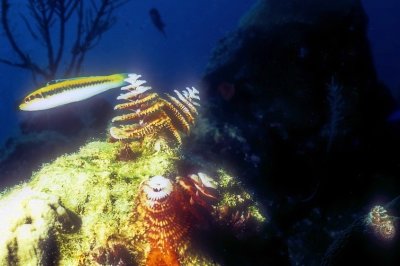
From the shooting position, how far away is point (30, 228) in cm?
204

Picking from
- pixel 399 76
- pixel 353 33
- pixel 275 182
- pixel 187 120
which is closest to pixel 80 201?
pixel 187 120

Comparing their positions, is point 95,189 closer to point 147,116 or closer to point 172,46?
point 147,116

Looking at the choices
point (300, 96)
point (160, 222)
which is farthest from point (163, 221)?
point (300, 96)

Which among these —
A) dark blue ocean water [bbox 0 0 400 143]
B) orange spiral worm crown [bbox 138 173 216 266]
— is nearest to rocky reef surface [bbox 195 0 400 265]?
orange spiral worm crown [bbox 138 173 216 266]

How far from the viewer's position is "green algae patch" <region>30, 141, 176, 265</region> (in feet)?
7.50

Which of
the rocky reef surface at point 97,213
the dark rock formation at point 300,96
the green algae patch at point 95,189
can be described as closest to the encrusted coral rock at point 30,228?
the rocky reef surface at point 97,213

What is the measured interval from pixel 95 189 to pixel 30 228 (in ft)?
1.97

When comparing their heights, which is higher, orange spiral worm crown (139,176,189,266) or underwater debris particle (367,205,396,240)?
orange spiral worm crown (139,176,189,266)

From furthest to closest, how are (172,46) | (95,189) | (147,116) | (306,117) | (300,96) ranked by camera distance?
(172,46), (300,96), (306,117), (147,116), (95,189)

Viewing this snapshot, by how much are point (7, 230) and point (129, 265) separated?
78 cm

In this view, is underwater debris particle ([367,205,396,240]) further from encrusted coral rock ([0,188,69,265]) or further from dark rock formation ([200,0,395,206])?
dark rock formation ([200,0,395,206])

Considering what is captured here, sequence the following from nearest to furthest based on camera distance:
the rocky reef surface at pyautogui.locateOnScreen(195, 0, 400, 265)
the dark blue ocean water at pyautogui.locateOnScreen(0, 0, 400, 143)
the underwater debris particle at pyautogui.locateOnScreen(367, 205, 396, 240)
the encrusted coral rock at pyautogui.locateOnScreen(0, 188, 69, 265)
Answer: the encrusted coral rock at pyautogui.locateOnScreen(0, 188, 69, 265)
the underwater debris particle at pyautogui.locateOnScreen(367, 205, 396, 240)
the rocky reef surface at pyautogui.locateOnScreen(195, 0, 400, 265)
the dark blue ocean water at pyautogui.locateOnScreen(0, 0, 400, 143)

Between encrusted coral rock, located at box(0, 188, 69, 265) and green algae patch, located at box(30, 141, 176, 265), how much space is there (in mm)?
115

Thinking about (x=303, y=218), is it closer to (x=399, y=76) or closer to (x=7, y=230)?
(x=7, y=230)
